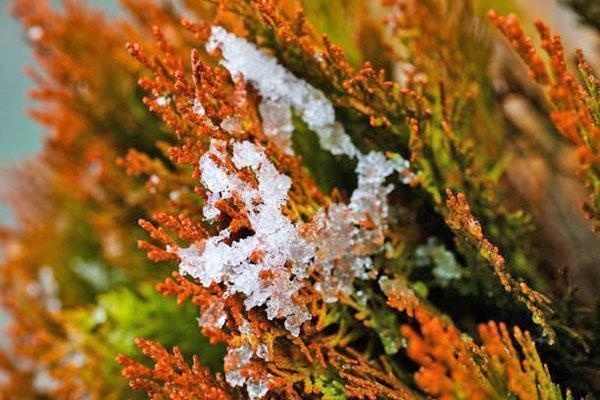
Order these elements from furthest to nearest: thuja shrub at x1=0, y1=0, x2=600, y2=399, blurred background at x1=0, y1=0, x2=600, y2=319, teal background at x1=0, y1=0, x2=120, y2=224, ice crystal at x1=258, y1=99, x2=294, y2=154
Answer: teal background at x1=0, y1=0, x2=120, y2=224 → blurred background at x1=0, y1=0, x2=600, y2=319 → ice crystal at x1=258, y1=99, x2=294, y2=154 → thuja shrub at x1=0, y1=0, x2=600, y2=399

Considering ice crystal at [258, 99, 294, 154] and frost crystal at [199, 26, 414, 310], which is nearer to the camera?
frost crystal at [199, 26, 414, 310]

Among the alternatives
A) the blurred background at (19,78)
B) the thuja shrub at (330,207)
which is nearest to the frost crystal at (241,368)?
the thuja shrub at (330,207)

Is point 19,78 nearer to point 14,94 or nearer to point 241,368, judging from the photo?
point 14,94

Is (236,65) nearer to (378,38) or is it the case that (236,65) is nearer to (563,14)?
(378,38)

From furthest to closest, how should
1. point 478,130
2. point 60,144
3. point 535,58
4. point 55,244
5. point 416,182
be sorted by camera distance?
1. point 55,244
2. point 60,144
3. point 478,130
4. point 416,182
5. point 535,58

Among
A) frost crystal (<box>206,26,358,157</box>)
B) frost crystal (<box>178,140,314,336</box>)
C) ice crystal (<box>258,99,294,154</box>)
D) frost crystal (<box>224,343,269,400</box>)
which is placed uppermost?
frost crystal (<box>206,26,358,157</box>)

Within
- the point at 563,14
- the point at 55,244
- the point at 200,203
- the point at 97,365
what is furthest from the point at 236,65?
the point at 563,14

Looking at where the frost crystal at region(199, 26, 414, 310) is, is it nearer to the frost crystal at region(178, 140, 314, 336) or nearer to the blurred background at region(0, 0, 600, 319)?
the frost crystal at region(178, 140, 314, 336)

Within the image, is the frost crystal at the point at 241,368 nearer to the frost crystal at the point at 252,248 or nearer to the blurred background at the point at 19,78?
the frost crystal at the point at 252,248

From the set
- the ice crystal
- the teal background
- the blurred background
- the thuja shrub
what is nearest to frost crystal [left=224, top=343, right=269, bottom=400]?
the thuja shrub
